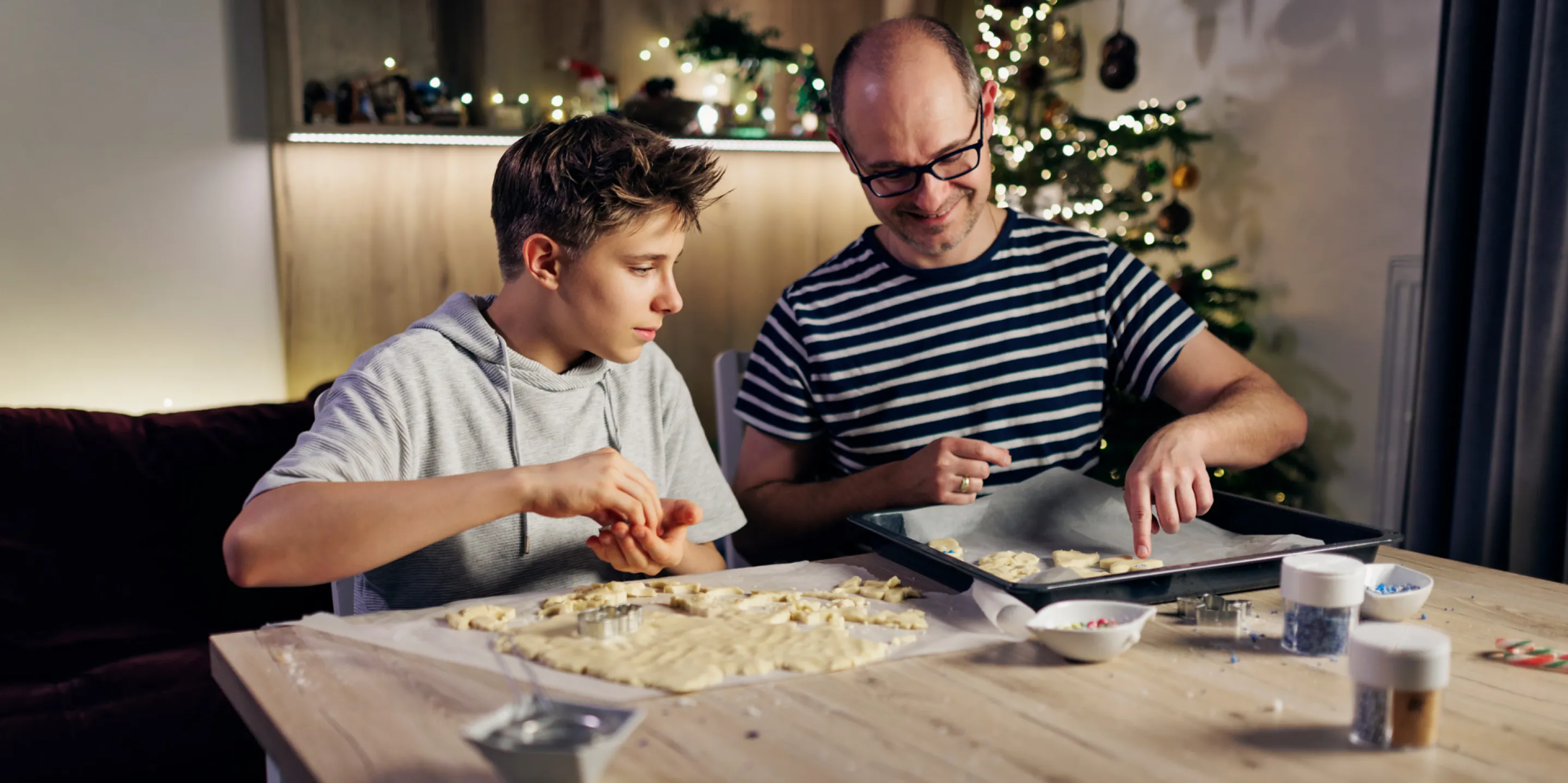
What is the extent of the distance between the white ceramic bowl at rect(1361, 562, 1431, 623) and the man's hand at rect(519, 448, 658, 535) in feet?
2.38

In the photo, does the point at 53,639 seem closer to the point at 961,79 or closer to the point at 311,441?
the point at 311,441

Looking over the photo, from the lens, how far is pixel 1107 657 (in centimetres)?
105

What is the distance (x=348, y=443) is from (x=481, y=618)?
0.95 ft

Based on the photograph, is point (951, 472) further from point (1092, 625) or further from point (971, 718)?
point (971, 718)

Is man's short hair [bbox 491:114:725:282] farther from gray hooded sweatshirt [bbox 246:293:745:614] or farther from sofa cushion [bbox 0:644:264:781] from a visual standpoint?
sofa cushion [bbox 0:644:264:781]

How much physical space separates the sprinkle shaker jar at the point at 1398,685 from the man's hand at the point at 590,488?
0.68 metres

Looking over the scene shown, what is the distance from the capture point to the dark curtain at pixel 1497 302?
2373 millimetres

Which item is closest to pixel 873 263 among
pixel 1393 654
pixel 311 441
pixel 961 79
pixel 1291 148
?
pixel 961 79

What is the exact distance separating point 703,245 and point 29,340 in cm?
193

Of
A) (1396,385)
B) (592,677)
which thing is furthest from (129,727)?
(1396,385)

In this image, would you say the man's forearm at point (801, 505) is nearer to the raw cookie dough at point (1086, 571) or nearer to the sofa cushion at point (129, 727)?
the raw cookie dough at point (1086, 571)

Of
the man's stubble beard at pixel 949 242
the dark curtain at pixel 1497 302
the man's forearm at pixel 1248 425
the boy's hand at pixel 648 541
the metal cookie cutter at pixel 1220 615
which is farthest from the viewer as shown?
the dark curtain at pixel 1497 302

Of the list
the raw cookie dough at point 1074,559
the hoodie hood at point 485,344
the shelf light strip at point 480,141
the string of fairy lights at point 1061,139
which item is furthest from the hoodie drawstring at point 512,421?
the string of fairy lights at point 1061,139

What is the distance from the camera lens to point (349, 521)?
1180 mm
